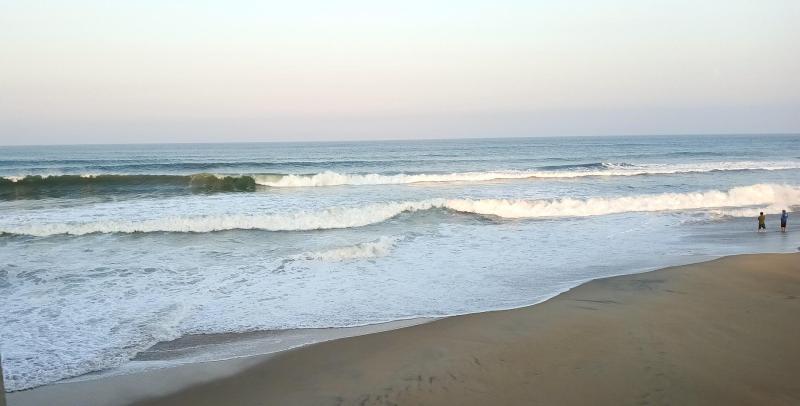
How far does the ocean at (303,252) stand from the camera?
672cm

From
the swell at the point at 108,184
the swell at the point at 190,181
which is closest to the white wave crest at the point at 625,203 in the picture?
the swell at the point at 190,181

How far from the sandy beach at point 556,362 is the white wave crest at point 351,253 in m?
4.08

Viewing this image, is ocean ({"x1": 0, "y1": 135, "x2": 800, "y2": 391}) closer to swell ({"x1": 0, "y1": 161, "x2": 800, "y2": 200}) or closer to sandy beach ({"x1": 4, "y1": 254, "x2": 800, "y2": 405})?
swell ({"x1": 0, "y1": 161, "x2": 800, "y2": 200})

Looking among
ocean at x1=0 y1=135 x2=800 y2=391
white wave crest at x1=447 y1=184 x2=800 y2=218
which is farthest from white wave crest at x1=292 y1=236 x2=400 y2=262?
white wave crest at x1=447 y1=184 x2=800 y2=218

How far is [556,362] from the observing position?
5.14 m

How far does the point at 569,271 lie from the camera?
9.21 metres

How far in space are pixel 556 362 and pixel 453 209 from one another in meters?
12.0

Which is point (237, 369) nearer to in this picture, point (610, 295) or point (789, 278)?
point (610, 295)

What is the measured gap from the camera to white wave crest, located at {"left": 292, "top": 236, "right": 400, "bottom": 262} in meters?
10.4

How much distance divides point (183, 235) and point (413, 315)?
8159 millimetres

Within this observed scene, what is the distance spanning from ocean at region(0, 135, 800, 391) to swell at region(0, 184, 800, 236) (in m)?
0.06

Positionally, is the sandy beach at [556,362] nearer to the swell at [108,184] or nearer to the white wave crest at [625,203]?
the white wave crest at [625,203]

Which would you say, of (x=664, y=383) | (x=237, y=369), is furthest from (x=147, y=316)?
(x=664, y=383)

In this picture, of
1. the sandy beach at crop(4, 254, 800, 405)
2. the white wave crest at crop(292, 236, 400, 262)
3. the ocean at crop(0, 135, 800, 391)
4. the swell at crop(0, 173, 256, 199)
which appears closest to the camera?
the sandy beach at crop(4, 254, 800, 405)
